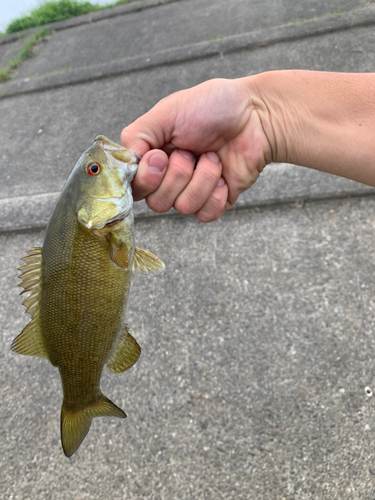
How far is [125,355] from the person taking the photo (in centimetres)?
175

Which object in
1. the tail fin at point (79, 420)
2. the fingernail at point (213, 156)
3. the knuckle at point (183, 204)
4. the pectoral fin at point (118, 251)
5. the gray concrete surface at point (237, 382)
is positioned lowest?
the gray concrete surface at point (237, 382)

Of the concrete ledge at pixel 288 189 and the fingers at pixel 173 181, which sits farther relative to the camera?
the concrete ledge at pixel 288 189

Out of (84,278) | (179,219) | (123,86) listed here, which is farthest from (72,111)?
(84,278)

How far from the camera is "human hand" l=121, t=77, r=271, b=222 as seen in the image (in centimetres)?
180

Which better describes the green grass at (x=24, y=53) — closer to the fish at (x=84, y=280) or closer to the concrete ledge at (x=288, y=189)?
the concrete ledge at (x=288, y=189)

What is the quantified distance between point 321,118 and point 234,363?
1821 mm

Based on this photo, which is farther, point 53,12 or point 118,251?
point 53,12

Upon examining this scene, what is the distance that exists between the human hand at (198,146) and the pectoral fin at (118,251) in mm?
341

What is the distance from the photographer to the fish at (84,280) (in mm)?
1558

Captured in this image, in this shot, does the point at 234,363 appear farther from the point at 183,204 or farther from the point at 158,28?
the point at 158,28

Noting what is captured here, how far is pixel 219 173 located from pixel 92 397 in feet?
4.70

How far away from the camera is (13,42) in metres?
7.76

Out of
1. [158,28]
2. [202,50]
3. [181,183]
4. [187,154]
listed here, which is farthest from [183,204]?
[158,28]

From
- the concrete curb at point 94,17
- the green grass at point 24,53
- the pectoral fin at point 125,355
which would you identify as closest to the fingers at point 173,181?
the pectoral fin at point 125,355
